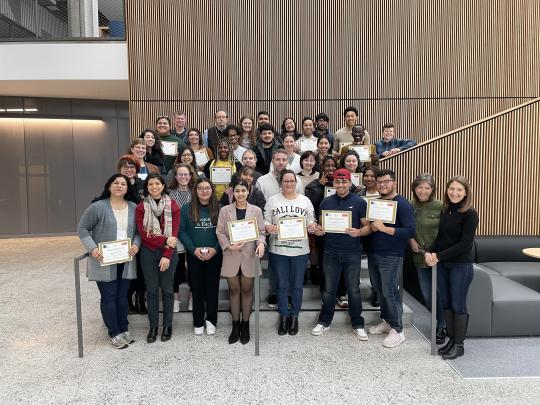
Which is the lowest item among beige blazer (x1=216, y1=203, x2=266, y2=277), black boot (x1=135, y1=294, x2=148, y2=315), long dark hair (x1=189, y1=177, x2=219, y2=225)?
black boot (x1=135, y1=294, x2=148, y2=315)

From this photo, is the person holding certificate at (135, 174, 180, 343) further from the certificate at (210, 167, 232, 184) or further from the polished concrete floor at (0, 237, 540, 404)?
the certificate at (210, 167, 232, 184)

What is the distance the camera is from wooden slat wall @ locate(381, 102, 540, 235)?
5902 millimetres

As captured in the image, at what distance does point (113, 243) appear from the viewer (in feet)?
11.0

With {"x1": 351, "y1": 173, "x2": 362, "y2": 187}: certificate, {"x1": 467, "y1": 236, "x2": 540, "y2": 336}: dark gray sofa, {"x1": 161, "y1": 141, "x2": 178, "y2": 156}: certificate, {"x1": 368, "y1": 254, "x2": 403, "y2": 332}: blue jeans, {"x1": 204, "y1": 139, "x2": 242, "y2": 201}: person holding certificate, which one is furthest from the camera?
{"x1": 161, "y1": 141, "x2": 178, "y2": 156}: certificate

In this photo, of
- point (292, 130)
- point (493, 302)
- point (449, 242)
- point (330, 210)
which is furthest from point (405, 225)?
point (292, 130)

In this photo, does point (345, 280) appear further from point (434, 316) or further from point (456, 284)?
point (456, 284)

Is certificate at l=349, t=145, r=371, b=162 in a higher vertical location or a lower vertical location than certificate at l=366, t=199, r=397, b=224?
higher

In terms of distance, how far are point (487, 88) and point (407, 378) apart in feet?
21.3

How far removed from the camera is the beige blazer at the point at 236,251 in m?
3.62

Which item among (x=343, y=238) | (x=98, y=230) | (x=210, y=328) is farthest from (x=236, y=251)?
(x=98, y=230)

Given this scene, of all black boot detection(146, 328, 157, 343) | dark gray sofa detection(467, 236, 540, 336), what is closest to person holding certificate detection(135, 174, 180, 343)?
black boot detection(146, 328, 157, 343)

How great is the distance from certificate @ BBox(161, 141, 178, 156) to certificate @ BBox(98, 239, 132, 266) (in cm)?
182

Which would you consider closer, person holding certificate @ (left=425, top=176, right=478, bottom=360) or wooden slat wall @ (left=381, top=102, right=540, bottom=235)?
person holding certificate @ (left=425, top=176, right=478, bottom=360)

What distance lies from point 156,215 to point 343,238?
5.61 ft
